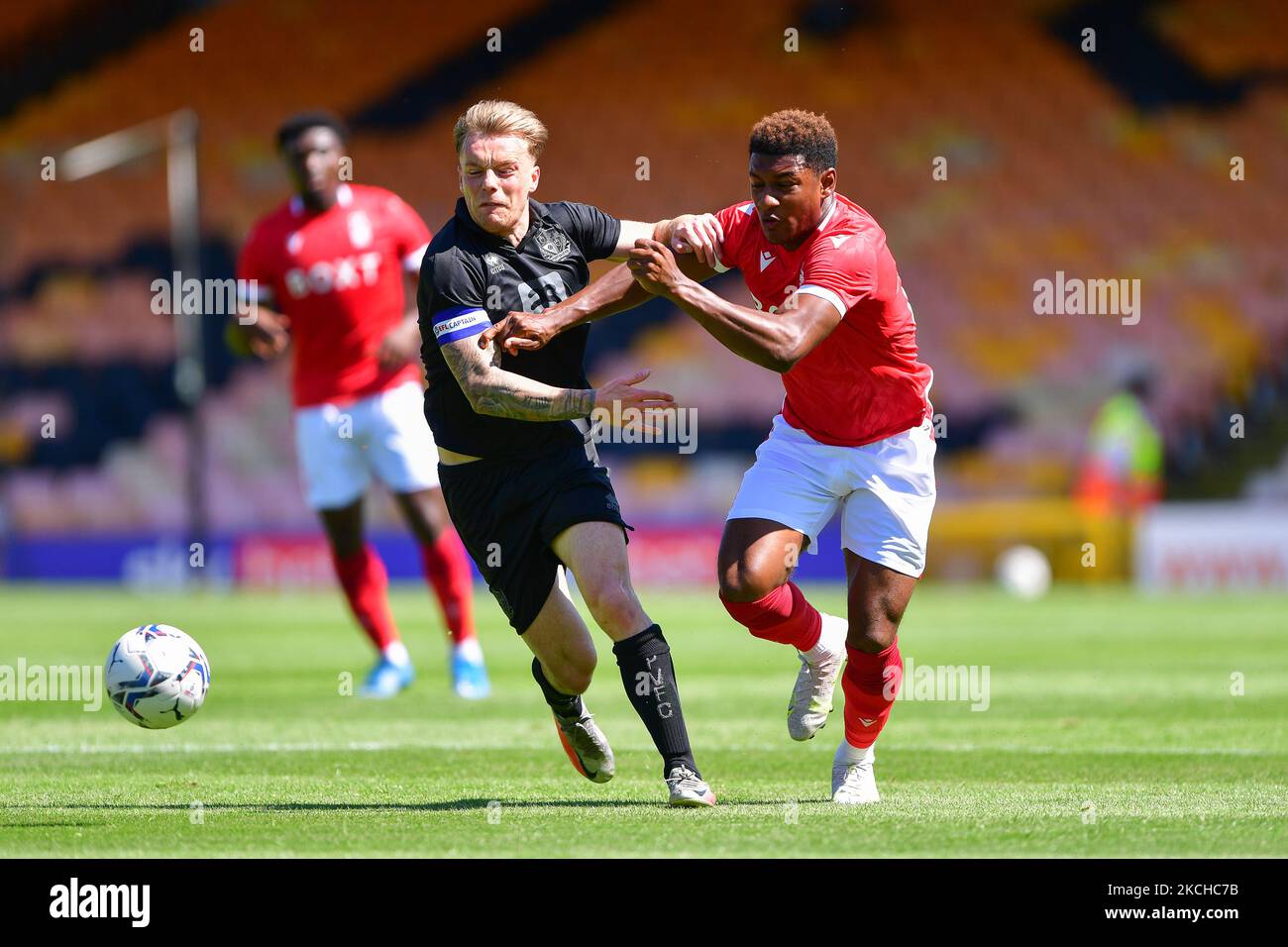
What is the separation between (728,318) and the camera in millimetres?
5348

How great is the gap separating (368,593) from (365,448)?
0.84 m

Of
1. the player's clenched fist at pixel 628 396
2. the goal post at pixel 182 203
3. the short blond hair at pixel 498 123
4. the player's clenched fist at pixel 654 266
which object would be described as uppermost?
the goal post at pixel 182 203

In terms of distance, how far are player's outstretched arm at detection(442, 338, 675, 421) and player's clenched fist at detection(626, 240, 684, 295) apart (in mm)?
327

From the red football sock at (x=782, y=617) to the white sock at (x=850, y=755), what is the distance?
0.48 meters

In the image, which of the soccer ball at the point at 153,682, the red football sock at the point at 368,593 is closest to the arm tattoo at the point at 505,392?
the soccer ball at the point at 153,682

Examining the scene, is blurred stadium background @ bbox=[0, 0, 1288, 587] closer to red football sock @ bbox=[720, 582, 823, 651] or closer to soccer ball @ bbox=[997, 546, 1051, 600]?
soccer ball @ bbox=[997, 546, 1051, 600]

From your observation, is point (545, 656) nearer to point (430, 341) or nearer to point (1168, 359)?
point (430, 341)

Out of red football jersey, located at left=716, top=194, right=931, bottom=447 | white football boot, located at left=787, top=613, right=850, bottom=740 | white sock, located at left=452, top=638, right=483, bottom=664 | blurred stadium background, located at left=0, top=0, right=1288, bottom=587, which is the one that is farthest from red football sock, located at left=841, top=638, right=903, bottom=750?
blurred stadium background, located at left=0, top=0, right=1288, bottom=587

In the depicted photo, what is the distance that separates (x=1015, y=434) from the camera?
2312 cm

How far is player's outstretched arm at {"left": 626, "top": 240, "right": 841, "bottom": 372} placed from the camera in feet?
17.6

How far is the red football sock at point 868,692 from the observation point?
6023 mm

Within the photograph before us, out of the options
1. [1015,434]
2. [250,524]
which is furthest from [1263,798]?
[250,524]

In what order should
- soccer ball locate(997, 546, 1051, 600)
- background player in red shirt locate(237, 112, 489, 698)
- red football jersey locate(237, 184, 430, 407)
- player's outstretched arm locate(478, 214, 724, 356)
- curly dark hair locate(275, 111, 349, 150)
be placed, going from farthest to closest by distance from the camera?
soccer ball locate(997, 546, 1051, 600) < red football jersey locate(237, 184, 430, 407) < curly dark hair locate(275, 111, 349, 150) < background player in red shirt locate(237, 112, 489, 698) < player's outstretched arm locate(478, 214, 724, 356)

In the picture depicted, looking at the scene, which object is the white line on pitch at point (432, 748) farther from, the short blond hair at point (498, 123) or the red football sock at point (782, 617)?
the short blond hair at point (498, 123)
